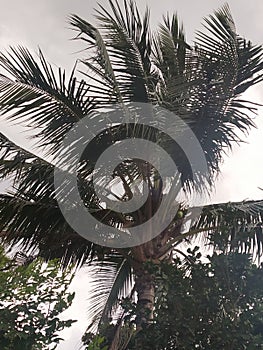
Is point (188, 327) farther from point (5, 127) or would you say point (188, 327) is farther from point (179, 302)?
point (5, 127)

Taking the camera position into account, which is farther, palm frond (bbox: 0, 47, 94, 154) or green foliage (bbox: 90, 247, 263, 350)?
palm frond (bbox: 0, 47, 94, 154)

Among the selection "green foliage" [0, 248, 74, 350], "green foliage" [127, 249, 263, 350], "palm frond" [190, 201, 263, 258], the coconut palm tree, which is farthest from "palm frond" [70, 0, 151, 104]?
"green foliage" [0, 248, 74, 350]

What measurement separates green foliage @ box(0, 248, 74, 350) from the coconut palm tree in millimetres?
2424

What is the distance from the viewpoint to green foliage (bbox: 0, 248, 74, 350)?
3766 mm

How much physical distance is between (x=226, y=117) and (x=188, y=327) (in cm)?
325

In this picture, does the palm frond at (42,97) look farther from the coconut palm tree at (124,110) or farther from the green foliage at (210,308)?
the green foliage at (210,308)

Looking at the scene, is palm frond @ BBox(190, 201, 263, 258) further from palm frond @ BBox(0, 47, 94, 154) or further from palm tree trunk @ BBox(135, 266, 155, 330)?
palm frond @ BBox(0, 47, 94, 154)

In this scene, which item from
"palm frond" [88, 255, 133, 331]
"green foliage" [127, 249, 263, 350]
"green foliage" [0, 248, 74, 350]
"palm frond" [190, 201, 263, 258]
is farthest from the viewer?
"palm frond" [88, 255, 133, 331]

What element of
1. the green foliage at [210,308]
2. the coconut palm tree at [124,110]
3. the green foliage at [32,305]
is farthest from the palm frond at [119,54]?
the green foliage at [32,305]

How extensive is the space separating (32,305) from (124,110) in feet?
10.2

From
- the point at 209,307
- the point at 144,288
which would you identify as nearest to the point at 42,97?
the point at 144,288

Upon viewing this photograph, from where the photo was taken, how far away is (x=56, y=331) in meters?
3.89

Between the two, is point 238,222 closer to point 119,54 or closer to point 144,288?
point 144,288

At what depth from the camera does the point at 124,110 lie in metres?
6.52
